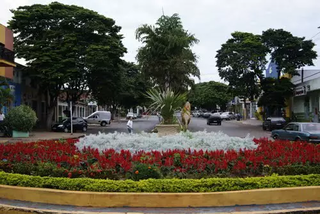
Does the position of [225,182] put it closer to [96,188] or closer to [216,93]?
[96,188]

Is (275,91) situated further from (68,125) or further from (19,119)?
(19,119)

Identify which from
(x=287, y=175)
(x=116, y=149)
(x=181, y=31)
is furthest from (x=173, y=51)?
(x=287, y=175)

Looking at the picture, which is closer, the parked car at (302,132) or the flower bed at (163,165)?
the flower bed at (163,165)

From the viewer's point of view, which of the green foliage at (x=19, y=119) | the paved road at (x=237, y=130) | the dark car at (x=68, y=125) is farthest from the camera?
the dark car at (x=68, y=125)

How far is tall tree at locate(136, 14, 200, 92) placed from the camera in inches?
1281

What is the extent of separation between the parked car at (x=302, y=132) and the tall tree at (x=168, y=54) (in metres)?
15.7

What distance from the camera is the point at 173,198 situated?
5.79m

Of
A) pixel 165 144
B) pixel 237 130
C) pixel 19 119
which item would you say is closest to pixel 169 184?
pixel 165 144

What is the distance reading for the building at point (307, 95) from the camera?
109 feet

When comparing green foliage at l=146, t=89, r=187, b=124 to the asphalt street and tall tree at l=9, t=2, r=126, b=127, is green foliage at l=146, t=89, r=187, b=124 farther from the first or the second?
tall tree at l=9, t=2, r=126, b=127

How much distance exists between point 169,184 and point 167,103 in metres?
9.28

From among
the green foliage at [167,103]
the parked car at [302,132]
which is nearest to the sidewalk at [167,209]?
the green foliage at [167,103]

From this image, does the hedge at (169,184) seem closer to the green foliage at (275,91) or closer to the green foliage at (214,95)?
the green foliage at (275,91)

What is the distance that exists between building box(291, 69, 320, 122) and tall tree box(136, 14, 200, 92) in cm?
1085
